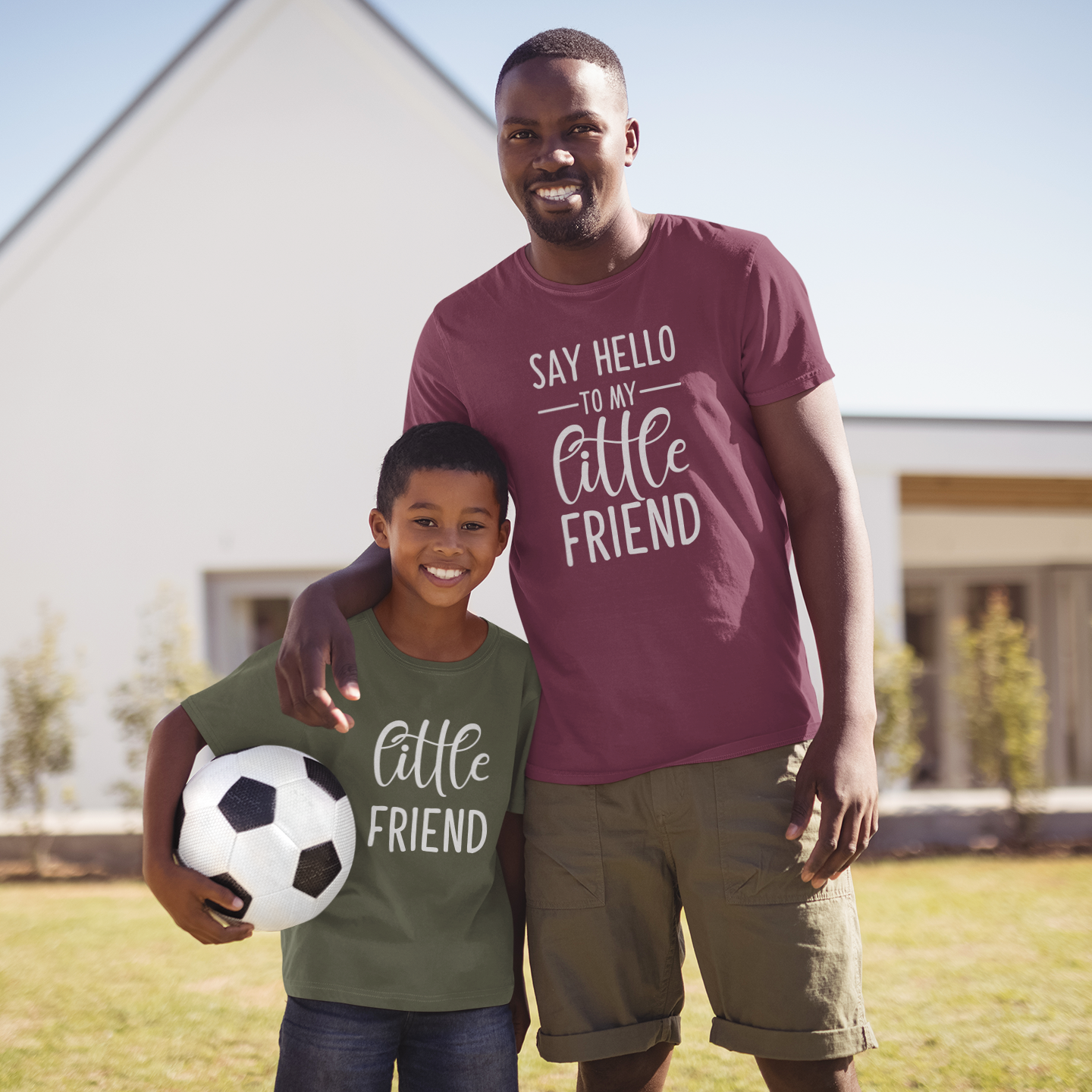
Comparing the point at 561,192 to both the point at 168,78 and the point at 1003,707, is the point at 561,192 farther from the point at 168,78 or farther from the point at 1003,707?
the point at 168,78

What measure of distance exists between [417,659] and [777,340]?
2.97 ft

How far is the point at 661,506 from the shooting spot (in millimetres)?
1946

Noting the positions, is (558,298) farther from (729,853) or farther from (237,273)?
(237,273)

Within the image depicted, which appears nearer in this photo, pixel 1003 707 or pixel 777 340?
pixel 777 340

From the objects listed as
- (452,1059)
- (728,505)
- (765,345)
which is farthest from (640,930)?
(765,345)

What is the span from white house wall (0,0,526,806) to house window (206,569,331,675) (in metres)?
0.18

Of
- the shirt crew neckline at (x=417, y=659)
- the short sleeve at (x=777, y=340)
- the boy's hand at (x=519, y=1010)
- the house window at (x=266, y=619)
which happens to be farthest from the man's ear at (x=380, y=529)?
the house window at (x=266, y=619)

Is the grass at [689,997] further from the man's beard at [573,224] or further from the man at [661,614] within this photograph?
the man's beard at [573,224]

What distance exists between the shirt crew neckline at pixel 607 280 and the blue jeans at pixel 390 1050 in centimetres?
137

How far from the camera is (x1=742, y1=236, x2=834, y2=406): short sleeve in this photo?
1.89 metres

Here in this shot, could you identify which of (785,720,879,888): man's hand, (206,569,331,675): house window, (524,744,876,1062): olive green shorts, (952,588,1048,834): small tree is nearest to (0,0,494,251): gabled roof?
(206,569,331,675): house window

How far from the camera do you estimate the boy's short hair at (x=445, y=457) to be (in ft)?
6.80

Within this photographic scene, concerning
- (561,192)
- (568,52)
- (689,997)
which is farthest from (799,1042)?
(689,997)

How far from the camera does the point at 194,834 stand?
6.32 ft
